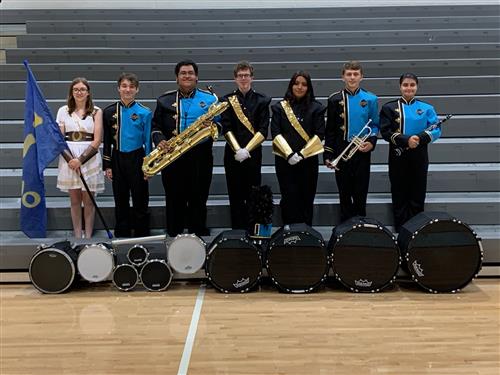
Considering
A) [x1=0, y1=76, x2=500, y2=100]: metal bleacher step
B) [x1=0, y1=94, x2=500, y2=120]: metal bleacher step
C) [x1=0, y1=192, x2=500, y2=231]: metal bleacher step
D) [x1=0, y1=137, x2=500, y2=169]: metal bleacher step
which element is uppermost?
[x1=0, y1=76, x2=500, y2=100]: metal bleacher step

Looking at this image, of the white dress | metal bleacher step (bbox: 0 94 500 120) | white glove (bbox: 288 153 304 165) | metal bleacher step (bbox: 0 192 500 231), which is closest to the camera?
white glove (bbox: 288 153 304 165)

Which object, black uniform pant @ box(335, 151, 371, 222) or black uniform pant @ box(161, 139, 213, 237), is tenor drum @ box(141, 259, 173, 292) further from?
black uniform pant @ box(335, 151, 371, 222)

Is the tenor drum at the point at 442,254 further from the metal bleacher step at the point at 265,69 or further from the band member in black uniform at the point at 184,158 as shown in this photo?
the metal bleacher step at the point at 265,69

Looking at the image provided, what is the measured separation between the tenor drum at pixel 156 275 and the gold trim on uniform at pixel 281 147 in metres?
1.19

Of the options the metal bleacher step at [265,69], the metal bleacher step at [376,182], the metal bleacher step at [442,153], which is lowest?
the metal bleacher step at [376,182]

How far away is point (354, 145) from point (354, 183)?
31 centimetres

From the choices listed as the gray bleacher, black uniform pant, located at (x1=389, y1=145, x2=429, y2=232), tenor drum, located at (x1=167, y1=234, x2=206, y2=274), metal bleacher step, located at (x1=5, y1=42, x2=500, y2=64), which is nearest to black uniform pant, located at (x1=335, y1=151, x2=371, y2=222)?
black uniform pant, located at (x1=389, y1=145, x2=429, y2=232)

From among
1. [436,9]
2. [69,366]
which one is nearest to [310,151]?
[69,366]

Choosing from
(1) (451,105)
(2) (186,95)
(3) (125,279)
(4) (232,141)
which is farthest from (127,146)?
(1) (451,105)

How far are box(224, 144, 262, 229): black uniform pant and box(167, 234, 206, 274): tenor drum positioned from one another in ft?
1.73

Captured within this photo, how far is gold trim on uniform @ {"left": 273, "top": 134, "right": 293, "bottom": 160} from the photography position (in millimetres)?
4418

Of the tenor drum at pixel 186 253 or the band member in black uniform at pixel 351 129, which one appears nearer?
the tenor drum at pixel 186 253

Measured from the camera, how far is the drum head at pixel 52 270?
4152 mm

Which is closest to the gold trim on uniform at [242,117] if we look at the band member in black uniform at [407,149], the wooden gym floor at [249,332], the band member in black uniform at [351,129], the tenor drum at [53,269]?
the band member in black uniform at [351,129]
